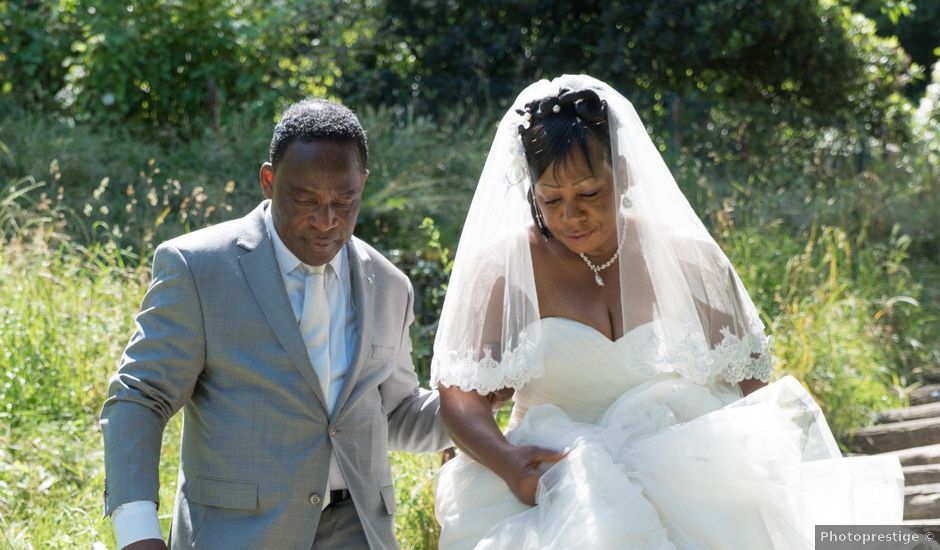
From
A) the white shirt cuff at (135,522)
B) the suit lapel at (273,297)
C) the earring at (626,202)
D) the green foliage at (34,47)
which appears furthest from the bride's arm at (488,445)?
the green foliage at (34,47)

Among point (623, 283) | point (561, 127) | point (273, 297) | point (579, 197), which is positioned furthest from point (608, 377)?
point (273, 297)

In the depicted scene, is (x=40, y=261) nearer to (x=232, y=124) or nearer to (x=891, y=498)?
(x=232, y=124)

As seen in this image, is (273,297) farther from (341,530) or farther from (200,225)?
(200,225)

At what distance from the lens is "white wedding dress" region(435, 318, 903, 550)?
2.95 metres

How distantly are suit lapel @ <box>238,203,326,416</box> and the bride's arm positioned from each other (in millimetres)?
Result: 414

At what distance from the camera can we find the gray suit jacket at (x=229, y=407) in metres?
2.92

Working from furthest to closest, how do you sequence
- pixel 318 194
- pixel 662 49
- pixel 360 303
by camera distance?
pixel 662 49
pixel 360 303
pixel 318 194

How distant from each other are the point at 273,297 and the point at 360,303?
267mm

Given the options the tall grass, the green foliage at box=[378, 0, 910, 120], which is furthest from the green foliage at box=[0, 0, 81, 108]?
the green foliage at box=[378, 0, 910, 120]

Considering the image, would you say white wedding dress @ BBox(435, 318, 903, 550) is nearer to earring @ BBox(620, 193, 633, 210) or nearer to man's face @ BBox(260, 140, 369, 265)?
earring @ BBox(620, 193, 633, 210)

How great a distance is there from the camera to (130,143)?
9.08m

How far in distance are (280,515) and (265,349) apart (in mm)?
409

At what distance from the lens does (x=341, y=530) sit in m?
3.11

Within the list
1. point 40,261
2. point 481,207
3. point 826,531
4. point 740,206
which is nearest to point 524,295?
point 481,207
